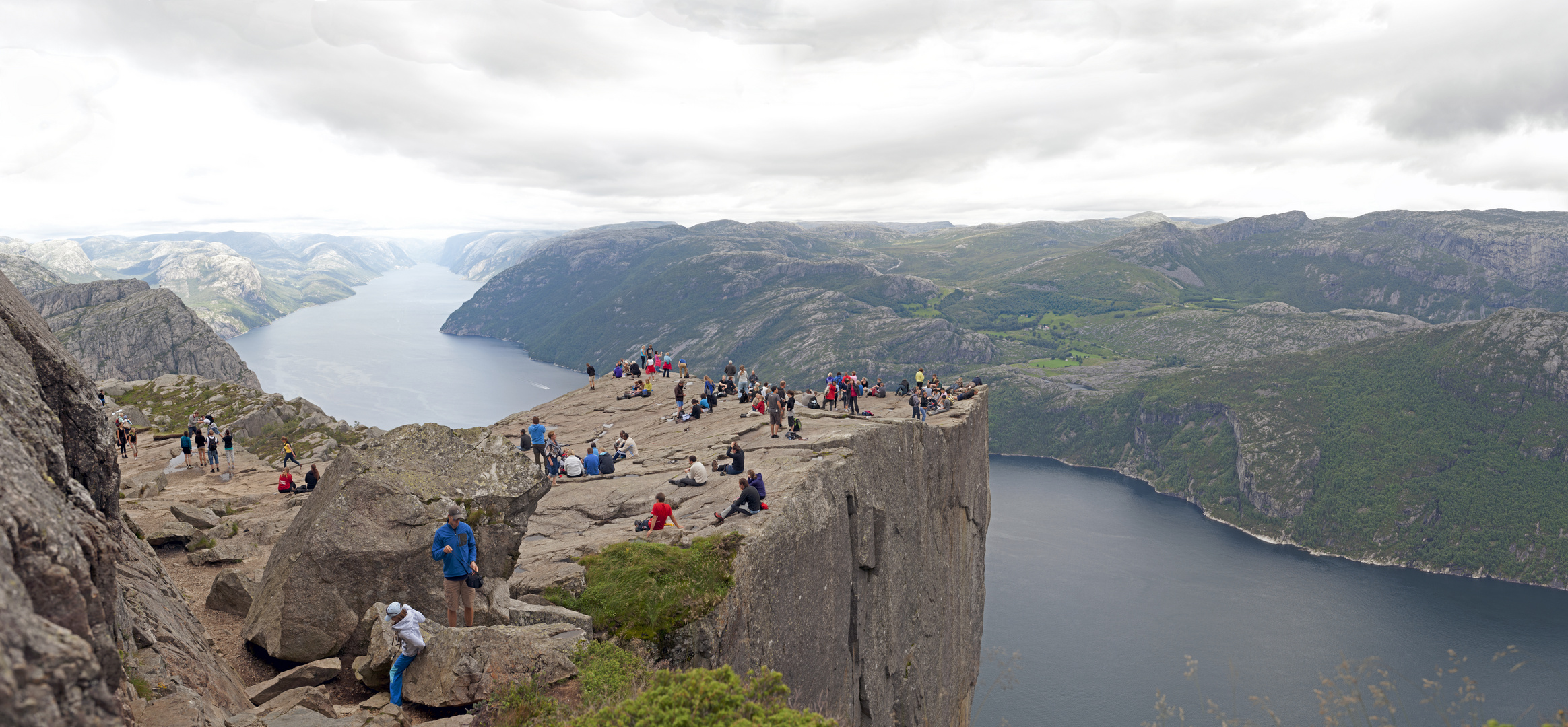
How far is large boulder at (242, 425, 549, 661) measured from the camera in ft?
56.1

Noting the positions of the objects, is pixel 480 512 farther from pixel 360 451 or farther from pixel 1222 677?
pixel 1222 677

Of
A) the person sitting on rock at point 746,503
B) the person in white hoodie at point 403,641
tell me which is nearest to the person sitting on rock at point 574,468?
the person sitting on rock at point 746,503

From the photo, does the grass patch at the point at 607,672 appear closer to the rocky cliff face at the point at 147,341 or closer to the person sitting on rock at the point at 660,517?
the person sitting on rock at the point at 660,517

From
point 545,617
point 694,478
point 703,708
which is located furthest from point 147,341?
point 703,708

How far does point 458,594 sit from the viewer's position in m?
17.2

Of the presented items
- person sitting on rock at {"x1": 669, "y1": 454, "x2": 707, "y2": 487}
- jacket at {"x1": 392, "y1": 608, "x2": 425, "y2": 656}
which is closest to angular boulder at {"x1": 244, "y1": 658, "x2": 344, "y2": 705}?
jacket at {"x1": 392, "y1": 608, "x2": 425, "y2": 656}

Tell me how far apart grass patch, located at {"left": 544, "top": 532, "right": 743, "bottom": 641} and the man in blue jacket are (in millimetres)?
2791

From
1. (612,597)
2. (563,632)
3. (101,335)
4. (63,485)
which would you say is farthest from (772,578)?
(101,335)

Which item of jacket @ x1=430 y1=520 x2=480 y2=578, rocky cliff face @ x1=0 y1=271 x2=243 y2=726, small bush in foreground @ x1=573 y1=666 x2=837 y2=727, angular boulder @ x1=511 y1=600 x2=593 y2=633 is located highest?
rocky cliff face @ x1=0 y1=271 x2=243 y2=726

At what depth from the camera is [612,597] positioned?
19.9 meters

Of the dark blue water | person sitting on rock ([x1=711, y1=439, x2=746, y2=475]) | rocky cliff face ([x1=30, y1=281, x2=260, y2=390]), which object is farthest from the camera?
rocky cliff face ([x1=30, y1=281, x2=260, y2=390])

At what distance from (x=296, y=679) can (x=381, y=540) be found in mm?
3337

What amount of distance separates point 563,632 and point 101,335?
245m

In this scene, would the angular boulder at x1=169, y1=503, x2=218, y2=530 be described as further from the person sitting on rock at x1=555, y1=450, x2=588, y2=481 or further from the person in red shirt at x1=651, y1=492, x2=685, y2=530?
the person in red shirt at x1=651, y1=492, x2=685, y2=530
